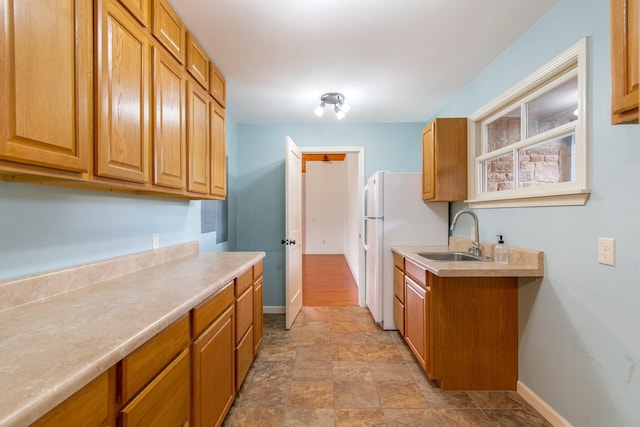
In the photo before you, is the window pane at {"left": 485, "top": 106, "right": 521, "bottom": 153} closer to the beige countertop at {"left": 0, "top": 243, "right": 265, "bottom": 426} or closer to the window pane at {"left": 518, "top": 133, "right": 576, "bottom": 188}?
the window pane at {"left": 518, "top": 133, "right": 576, "bottom": 188}

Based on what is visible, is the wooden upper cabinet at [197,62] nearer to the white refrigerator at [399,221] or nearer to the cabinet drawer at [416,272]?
the white refrigerator at [399,221]

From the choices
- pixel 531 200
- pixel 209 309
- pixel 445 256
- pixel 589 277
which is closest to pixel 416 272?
pixel 445 256

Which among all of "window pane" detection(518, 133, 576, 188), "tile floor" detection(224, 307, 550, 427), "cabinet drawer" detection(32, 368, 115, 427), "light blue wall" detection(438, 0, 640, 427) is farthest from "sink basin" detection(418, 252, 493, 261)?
"cabinet drawer" detection(32, 368, 115, 427)

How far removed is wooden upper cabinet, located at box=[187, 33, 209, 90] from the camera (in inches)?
73.5

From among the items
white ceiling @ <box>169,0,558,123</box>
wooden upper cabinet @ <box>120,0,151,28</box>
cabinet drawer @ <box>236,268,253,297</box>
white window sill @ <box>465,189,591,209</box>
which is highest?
white ceiling @ <box>169,0,558,123</box>

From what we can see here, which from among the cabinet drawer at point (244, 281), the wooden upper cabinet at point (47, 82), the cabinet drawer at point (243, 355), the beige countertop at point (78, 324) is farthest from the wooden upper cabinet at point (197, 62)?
the cabinet drawer at point (243, 355)

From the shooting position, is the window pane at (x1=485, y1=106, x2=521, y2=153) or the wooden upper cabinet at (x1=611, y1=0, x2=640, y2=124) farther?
the window pane at (x1=485, y1=106, x2=521, y2=153)

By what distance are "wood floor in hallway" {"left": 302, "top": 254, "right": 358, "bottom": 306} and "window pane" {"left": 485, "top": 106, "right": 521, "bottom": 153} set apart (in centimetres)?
246

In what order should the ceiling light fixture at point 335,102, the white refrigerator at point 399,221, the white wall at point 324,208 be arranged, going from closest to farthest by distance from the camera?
the ceiling light fixture at point 335,102, the white refrigerator at point 399,221, the white wall at point 324,208

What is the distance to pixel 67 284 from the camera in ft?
4.04

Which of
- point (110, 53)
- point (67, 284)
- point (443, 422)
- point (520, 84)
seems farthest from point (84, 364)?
point (520, 84)

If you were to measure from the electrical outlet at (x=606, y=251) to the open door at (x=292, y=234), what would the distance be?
234 centimetres

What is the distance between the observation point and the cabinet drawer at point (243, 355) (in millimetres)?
1844

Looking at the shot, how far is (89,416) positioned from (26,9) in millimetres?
1124
